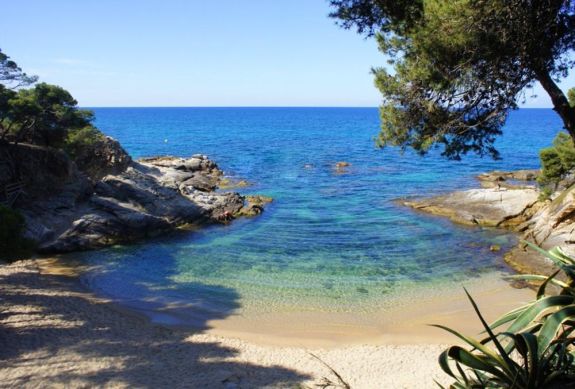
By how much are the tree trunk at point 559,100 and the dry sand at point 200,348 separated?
23.1ft

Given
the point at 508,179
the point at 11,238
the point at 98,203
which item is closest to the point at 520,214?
the point at 508,179

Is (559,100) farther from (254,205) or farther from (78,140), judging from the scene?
(78,140)

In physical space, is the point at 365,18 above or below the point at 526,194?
above

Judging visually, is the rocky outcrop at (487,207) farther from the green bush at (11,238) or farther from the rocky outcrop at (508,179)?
the green bush at (11,238)

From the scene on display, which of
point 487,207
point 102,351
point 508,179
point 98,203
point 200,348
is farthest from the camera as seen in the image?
point 508,179

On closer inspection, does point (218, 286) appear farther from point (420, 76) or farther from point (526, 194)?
point (526, 194)

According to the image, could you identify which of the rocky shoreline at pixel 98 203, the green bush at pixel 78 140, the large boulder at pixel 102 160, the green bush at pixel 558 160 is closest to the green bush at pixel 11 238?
the rocky shoreline at pixel 98 203

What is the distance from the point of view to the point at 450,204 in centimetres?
3259

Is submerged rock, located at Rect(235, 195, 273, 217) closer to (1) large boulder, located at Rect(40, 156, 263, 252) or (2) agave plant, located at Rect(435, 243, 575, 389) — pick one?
(1) large boulder, located at Rect(40, 156, 263, 252)

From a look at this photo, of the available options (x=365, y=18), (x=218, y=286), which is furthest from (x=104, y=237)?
(x=365, y=18)

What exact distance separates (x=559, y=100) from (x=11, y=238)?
15455 millimetres

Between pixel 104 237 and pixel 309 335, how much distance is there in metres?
15.2

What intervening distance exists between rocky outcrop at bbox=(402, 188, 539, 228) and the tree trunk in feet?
68.1

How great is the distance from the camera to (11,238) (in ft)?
46.5
